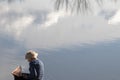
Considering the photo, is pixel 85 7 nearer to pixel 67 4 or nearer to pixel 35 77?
pixel 67 4

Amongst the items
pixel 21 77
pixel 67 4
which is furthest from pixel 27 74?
pixel 67 4

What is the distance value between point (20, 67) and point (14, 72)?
26 centimetres

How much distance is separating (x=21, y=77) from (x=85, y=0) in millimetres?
2821

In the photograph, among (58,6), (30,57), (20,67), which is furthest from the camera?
(20,67)

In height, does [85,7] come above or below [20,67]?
above

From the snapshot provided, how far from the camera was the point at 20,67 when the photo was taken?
21.0ft

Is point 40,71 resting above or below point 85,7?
below

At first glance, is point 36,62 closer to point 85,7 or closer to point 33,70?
point 33,70

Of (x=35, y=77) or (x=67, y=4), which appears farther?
(x=35, y=77)

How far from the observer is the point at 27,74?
6262 mm

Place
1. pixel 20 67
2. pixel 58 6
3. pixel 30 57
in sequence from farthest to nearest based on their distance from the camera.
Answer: pixel 20 67 → pixel 30 57 → pixel 58 6

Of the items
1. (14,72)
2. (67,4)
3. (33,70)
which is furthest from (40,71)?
(67,4)

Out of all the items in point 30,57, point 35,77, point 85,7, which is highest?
point 85,7

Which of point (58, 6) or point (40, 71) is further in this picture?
point (40, 71)
